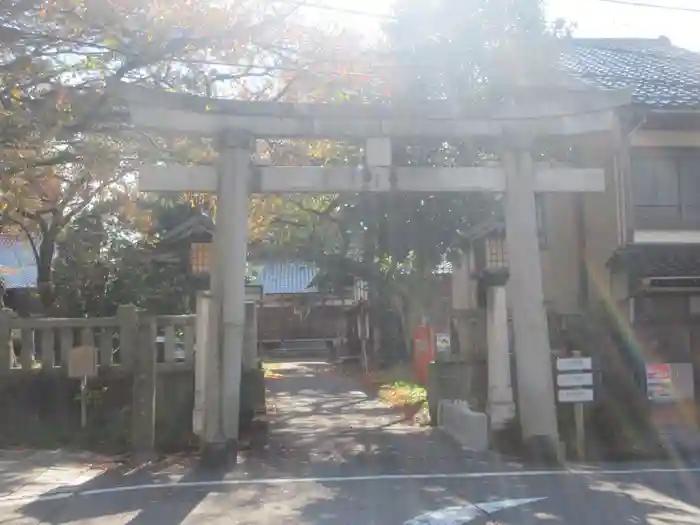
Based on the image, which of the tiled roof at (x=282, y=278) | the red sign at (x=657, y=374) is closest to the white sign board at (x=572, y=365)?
the red sign at (x=657, y=374)

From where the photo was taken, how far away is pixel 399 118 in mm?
12781

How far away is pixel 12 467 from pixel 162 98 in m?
5.26

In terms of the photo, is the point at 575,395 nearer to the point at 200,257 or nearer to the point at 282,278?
the point at 200,257

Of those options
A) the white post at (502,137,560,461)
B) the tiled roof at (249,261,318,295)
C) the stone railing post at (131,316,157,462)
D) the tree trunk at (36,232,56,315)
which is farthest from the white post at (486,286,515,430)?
the tiled roof at (249,261,318,295)

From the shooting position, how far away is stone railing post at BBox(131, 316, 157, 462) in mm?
12570

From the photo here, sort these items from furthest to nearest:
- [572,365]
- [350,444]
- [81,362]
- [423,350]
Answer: [423,350] < [350,444] < [81,362] < [572,365]

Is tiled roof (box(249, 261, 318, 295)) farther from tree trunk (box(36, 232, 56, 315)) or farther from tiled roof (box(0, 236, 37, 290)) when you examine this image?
tree trunk (box(36, 232, 56, 315))

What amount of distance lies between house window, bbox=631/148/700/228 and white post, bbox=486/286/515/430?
16.2 ft

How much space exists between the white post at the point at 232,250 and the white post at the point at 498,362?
3853mm

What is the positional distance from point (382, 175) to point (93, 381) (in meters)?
5.59

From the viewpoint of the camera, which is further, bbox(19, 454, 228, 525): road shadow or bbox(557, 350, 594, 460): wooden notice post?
bbox(557, 350, 594, 460): wooden notice post

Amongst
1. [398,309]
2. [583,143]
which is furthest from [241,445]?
[398,309]

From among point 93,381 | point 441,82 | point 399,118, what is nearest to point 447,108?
point 399,118

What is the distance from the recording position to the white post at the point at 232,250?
41.1 feet
